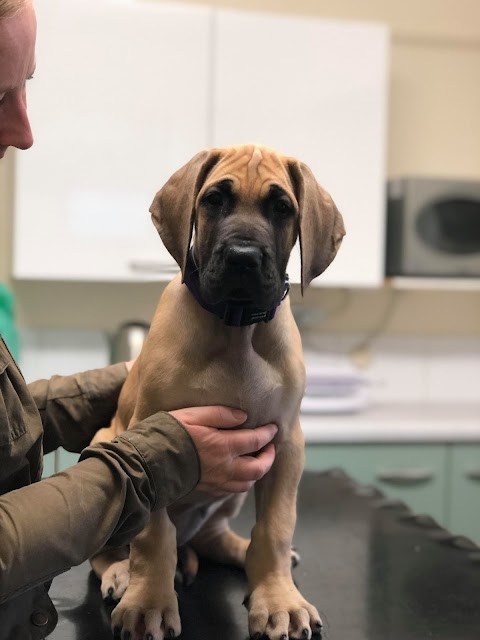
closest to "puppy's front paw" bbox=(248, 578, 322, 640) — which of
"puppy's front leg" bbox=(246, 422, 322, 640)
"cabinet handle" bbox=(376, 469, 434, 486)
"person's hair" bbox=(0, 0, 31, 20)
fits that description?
"puppy's front leg" bbox=(246, 422, 322, 640)

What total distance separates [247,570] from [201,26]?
5.80ft

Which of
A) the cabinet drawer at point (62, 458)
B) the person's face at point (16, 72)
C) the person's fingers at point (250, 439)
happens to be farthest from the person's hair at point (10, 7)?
the cabinet drawer at point (62, 458)

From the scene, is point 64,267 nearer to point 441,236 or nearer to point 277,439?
point 441,236

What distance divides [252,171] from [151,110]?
4.63ft

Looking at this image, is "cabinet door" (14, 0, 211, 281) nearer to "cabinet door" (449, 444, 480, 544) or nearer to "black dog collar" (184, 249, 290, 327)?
"cabinet door" (449, 444, 480, 544)

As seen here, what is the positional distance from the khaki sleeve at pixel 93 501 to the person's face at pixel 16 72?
0.37 m

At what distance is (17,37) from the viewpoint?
821 millimetres

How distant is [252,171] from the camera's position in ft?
3.42

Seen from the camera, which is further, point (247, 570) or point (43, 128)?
point (43, 128)

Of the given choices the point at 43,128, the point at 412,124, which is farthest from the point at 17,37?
the point at 412,124

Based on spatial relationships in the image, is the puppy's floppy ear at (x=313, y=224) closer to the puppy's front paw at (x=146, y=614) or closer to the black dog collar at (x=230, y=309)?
the black dog collar at (x=230, y=309)

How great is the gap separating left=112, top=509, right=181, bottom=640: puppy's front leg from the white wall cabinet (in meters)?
1.36

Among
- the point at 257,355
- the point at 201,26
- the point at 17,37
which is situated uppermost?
the point at 201,26

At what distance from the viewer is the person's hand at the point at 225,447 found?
978 mm
